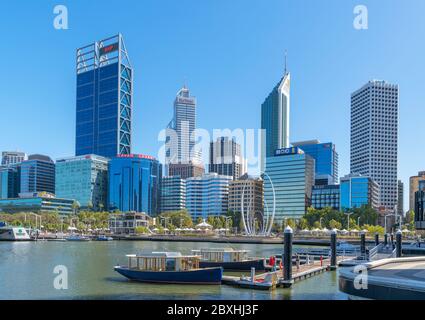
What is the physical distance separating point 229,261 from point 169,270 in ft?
41.2

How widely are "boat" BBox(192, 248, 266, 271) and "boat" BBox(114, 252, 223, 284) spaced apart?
900cm

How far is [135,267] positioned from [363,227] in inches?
5314

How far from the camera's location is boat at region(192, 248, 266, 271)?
188 ft

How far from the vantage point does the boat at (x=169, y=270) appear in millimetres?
45375

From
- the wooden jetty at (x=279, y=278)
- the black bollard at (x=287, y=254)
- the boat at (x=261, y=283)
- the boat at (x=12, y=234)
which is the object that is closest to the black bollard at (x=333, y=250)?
the wooden jetty at (x=279, y=278)

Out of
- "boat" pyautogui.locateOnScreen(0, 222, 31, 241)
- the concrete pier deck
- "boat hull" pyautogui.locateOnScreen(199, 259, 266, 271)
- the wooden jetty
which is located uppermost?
the concrete pier deck

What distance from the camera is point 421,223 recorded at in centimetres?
8000

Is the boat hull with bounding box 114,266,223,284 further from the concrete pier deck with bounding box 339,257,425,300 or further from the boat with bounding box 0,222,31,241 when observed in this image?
the boat with bounding box 0,222,31,241

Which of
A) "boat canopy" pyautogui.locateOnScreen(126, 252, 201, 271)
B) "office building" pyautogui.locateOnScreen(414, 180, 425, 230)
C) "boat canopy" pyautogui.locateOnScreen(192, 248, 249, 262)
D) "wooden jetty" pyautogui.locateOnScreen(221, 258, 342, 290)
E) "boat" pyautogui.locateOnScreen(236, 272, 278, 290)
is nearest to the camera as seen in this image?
"boat" pyautogui.locateOnScreen(236, 272, 278, 290)

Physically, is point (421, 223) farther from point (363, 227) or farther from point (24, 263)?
point (363, 227)

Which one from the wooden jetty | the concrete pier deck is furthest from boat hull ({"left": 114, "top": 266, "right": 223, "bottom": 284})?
the concrete pier deck

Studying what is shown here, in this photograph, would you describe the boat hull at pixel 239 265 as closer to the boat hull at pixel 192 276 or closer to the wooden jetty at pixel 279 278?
the wooden jetty at pixel 279 278

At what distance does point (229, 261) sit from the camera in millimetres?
57969

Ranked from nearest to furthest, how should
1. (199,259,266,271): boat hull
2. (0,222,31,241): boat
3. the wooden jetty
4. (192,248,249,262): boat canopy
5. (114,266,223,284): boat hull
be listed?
the wooden jetty → (114,266,223,284): boat hull → (199,259,266,271): boat hull → (192,248,249,262): boat canopy → (0,222,31,241): boat
